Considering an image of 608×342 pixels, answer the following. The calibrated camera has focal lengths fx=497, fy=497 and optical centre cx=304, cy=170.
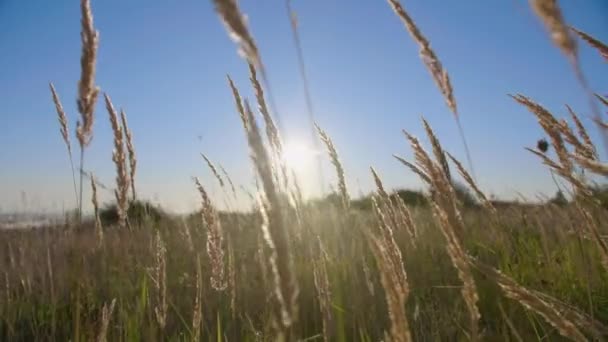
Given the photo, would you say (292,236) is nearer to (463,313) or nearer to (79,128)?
(463,313)

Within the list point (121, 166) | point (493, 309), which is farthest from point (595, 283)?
point (121, 166)

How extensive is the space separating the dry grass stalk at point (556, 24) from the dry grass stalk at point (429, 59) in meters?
0.76

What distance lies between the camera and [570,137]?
1.68m

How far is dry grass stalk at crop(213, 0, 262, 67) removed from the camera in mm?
951

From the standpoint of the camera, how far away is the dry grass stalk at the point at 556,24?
1157mm

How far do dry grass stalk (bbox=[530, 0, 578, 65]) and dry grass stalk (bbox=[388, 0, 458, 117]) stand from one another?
0.76 meters

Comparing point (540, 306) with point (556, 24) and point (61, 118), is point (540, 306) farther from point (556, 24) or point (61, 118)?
point (61, 118)

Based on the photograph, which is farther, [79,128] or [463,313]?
[463,313]

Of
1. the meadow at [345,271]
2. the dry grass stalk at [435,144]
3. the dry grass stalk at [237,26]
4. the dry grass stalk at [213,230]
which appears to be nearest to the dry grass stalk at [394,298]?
the meadow at [345,271]

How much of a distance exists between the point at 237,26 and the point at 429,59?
1240mm

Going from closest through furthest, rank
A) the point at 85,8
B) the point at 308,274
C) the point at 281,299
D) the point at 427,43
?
the point at 281,299 → the point at 85,8 → the point at 427,43 → the point at 308,274

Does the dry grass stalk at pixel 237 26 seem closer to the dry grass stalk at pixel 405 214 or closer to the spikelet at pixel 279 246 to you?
the spikelet at pixel 279 246

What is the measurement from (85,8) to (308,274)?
2705 millimetres

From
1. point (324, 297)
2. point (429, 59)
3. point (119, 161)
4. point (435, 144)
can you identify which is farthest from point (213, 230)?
point (429, 59)
